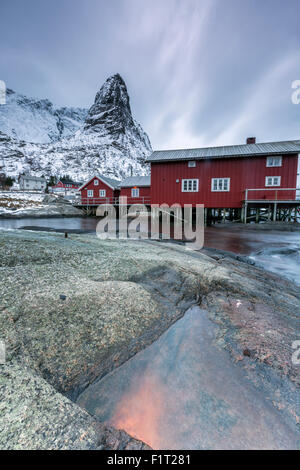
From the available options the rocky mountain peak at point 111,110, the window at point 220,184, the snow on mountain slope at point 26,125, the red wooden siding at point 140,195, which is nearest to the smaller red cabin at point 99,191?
the red wooden siding at point 140,195

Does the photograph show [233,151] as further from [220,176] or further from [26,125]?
[26,125]

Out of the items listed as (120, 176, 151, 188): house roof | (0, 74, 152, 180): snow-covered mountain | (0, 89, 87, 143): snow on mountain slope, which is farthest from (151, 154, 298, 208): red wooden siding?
(0, 89, 87, 143): snow on mountain slope

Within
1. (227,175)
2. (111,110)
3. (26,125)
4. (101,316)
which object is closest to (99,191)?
(227,175)

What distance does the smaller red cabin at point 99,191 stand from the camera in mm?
28984

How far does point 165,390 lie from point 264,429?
711 mm

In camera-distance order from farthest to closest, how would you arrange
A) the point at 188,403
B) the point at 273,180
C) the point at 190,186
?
the point at 190,186 → the point at 273,180 → the point at 188,403

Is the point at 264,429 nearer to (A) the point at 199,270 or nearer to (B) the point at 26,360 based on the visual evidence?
(B) the point at 26,360

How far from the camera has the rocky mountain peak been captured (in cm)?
14425

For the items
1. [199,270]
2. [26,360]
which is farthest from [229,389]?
[199,270]

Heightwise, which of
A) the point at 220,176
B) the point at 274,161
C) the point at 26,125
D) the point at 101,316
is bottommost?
the point at 101,316

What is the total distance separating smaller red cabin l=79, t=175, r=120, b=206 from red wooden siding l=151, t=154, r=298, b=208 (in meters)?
11.8

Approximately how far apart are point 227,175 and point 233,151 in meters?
1.98

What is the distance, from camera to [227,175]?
1670 cm

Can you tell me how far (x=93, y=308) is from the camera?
2.51m
